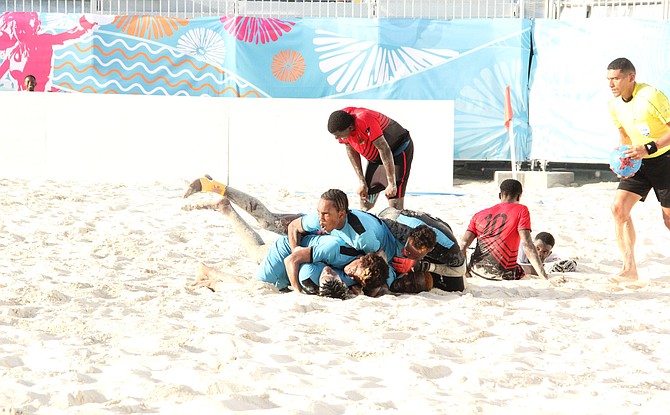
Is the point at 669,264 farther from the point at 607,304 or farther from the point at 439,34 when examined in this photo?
the point at 439,34

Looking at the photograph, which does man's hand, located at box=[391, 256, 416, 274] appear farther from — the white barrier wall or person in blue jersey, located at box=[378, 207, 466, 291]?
the white barrier wall

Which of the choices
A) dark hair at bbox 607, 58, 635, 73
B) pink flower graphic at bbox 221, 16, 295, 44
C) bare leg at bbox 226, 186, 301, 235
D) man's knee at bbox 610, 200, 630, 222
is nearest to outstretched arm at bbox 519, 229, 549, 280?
man's knee at bbox 610, 200, 630, 222

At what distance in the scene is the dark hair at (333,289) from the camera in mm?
5840

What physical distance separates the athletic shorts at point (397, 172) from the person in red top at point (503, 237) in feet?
2.31

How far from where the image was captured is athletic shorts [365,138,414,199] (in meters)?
7.45

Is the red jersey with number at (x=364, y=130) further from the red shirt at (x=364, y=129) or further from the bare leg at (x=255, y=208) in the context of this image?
the bare leg at (x=255, y=208)

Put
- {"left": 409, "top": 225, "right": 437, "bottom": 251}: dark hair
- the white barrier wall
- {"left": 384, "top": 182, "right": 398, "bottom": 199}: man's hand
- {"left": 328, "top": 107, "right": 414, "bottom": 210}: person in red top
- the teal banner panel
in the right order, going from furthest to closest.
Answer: the teal banner panel, the white barrier wall, {"left": 384, "top": 182, "right": 398, "bottom": 199}: man's hand, {"left": 328, "top": 107, "right": 414, "bottom": 210}: person in red top, {"left": 409, "top": 225, "right": 437, "bottom": 251}: dark hair

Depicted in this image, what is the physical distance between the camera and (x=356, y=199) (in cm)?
1104

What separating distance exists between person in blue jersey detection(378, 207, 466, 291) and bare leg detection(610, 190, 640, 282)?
126 centimetres

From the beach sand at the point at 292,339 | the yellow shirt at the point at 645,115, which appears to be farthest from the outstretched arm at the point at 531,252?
the yellow shirt at the point at 645,115

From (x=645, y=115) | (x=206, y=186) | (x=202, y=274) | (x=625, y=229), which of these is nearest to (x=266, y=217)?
(x=206, y=186)

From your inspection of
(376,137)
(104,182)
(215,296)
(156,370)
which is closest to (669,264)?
(376,137)

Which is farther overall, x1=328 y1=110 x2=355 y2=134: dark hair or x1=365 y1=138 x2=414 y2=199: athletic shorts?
x1=365 y1=138 x2=414 y2=199: athletic shorts

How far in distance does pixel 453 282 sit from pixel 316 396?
8.54 feet
